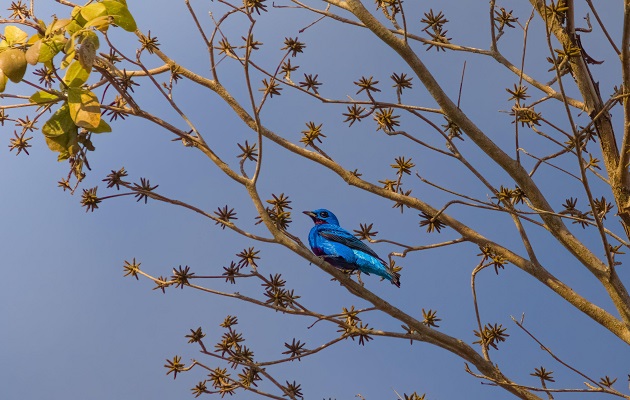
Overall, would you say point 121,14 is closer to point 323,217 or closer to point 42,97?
point 42,97

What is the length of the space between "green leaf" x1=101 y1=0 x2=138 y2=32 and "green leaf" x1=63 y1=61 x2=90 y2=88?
1.20 ft

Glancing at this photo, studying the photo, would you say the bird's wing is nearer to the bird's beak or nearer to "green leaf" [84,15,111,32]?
the bird's beak

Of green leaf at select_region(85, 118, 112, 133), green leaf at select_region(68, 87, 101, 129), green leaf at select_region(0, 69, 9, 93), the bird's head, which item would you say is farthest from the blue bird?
green leaf at select_region(0, 69, 9, 93)

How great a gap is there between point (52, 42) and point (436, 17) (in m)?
3.22

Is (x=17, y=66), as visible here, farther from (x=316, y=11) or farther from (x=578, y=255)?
(x=578, y=255)

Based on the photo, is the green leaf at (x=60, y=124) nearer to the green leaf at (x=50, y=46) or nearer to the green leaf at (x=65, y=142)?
the green leaf at (x=65, y=142)

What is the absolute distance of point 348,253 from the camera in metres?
6.14

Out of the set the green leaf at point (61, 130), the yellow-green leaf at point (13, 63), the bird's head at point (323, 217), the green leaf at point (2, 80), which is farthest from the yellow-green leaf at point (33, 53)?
the bird's head at point (323, 217)

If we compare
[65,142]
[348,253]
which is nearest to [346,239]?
[348,253]

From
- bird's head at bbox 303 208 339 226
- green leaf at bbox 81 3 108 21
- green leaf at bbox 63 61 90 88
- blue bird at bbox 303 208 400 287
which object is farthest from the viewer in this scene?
bird's head at bbox 303 208 339 226

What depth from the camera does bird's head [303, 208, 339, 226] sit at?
6.77 meters

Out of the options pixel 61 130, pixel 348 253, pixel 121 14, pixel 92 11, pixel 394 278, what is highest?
pixel 121 14

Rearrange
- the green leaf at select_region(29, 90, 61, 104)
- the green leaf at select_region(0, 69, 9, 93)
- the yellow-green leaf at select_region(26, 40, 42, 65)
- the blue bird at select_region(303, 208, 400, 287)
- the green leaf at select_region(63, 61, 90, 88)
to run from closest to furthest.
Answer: the yellow-green leaf at select_region(26, 40, 42, 65)
the green leaf at select_region(0, 69, 9, 93)
the green leaf at select_region(63, 61, 90, 88)
the green leaf at select_region(29, 90, 61, 104)
the blue bird at select_region(303, 208, 400, 287)

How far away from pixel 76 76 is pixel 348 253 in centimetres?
242
